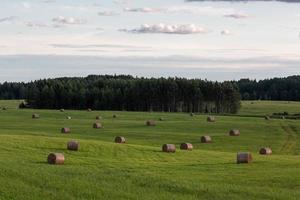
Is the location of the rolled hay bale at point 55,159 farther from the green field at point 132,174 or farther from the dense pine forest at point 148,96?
the dense pine forest at point 148,96

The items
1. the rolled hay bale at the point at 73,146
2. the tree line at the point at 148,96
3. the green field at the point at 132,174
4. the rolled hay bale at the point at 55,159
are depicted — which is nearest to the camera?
the green field at the point at 132,174

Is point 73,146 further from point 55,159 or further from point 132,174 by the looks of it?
point 132,174

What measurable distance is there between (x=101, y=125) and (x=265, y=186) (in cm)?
4374

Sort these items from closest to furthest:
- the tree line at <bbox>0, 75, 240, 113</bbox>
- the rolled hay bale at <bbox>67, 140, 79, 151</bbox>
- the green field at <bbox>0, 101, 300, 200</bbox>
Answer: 1. the green field at <bbox>0, 101, 300, 200</bbox>
2. the rolled hay bale at <bbox>67, 140, 79, 151</bbox>
3. the tree line at <bbox>0, 75, 240, 113</bbox>

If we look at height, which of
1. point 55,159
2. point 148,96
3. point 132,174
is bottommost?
point 132,174

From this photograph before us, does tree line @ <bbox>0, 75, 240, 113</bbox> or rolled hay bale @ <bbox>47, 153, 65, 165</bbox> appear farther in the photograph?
tree line @ <bbox>0, 75, 240, 113</bbox>

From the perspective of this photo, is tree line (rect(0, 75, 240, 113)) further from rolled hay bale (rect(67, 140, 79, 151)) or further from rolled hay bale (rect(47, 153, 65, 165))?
rolled hay bale (rect(47, 153, 65, 165))

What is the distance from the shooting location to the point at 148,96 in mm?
151000

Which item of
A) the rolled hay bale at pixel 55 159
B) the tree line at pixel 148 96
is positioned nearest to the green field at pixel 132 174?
the rolled hay bale at pixel 55 159

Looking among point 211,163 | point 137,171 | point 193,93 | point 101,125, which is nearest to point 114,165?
point 137,171

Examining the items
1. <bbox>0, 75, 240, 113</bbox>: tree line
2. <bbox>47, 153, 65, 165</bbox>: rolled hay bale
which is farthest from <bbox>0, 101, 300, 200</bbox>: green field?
<bbox>0, 75, 240, 113</bbox>: tree line

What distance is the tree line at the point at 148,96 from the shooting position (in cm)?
15100

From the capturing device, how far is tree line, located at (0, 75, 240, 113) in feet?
495

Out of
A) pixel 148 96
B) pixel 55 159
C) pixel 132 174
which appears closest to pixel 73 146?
pixel 55 159
